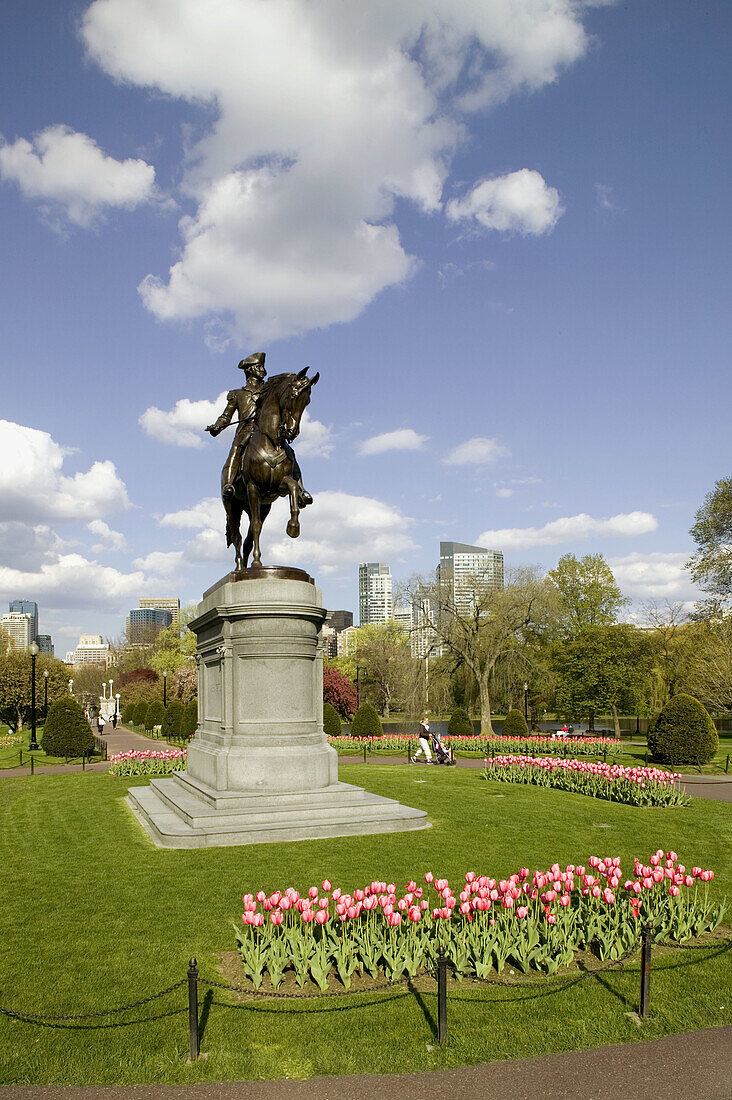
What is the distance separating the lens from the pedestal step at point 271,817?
39.8 feet

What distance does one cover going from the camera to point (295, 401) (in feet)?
50.2

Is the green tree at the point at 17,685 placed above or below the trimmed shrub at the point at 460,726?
above

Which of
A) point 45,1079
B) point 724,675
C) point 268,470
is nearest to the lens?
point 45,1079

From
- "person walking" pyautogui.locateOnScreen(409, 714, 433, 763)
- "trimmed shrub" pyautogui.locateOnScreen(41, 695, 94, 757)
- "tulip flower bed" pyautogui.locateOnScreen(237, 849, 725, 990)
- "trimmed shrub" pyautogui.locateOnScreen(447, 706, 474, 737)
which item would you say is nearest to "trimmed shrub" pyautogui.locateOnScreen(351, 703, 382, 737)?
"trimmed shrub" pyautogui.locateOnScreen(447, 706, 474, 737)

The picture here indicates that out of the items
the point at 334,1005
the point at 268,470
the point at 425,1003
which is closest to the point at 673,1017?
the point at 425,1003

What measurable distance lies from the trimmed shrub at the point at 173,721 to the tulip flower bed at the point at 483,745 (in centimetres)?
875

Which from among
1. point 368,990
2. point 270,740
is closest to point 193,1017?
point 368,990

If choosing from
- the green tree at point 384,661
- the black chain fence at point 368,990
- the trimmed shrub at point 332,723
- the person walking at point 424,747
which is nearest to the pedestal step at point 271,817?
the black chain fence at point 368,990

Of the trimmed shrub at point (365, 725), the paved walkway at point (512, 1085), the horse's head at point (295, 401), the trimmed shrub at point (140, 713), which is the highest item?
the horse's head at point (295, 401)

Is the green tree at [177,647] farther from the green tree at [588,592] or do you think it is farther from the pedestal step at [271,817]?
the pedestal step at [271,817]

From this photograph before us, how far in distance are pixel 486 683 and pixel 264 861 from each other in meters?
35.2

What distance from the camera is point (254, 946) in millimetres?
6625

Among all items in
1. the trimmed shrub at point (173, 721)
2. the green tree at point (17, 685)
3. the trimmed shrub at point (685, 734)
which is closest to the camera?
the trimmed shrub at point (685, 734)

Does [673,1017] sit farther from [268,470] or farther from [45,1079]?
[268,470]
